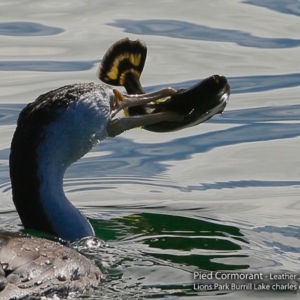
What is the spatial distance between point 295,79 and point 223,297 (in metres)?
7.41

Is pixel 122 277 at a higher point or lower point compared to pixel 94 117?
lower

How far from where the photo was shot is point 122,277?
10016 millimetres

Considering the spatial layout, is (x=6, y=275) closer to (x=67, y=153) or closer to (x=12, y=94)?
(x=67, y=153)

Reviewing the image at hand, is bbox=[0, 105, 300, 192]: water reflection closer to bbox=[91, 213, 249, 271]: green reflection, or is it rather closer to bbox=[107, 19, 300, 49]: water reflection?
bbox=[91, 213, 249, 271]: green reflection

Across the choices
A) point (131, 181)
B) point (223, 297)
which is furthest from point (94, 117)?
point (223, 297)

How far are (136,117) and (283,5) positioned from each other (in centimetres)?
744

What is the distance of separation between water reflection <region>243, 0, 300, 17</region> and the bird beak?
6875mm

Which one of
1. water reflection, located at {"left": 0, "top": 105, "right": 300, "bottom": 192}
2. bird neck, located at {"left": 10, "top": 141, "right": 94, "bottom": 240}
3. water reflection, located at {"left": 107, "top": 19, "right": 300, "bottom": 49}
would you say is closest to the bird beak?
bird neck, located at {"left": 10, "top": 141, "right": 94, "bottom": 240}

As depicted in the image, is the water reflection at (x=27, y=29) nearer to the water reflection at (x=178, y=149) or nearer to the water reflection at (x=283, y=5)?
the water reflection at (x=178, y=149)

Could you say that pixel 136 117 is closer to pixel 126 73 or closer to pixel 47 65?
pixel 126 73

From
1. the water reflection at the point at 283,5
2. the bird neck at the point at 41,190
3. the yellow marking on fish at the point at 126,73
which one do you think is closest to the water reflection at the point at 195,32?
the water reflection at the point at 283,5

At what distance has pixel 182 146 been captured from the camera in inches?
572

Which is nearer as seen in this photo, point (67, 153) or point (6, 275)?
point (6, 275)

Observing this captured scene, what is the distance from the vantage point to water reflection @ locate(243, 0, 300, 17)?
62.2 feet
